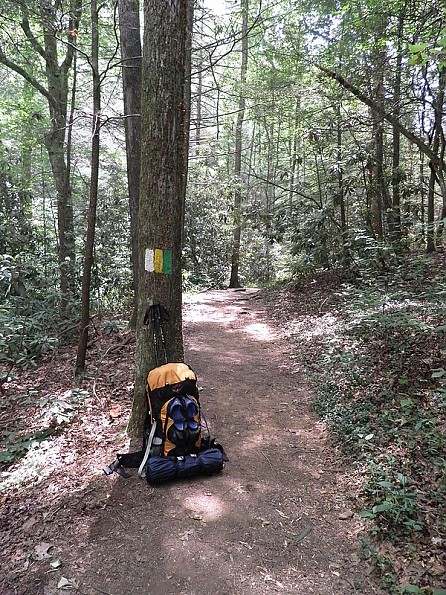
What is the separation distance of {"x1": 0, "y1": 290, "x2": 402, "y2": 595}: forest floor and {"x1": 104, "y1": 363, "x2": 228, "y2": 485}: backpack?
0.43ft

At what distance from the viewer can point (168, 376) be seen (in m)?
4.02

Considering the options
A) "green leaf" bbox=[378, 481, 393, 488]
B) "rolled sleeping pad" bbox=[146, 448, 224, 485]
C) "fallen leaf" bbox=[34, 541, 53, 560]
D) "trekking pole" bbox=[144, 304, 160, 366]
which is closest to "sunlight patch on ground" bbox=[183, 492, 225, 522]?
"rolled sleeping pad" bbox=[146, 448, 224, 485]

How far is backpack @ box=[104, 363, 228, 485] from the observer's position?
3.81 metres

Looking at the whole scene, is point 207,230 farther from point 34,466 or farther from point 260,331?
point 34,466

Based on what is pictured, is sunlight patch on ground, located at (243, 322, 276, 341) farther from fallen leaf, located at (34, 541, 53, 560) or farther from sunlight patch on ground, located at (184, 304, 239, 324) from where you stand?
fallen leaf, located at (34, 541, 53, 560)

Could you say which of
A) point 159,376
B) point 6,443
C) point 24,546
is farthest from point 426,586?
point 6,443

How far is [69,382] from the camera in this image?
683cm

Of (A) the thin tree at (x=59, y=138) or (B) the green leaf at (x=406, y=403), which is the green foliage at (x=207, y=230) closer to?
(A) the thin tree at (x=59, y=138)

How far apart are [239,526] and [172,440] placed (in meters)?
0.93

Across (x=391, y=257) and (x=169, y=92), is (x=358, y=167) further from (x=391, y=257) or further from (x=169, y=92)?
(x=169, y=92)

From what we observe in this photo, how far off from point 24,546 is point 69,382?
3719mm

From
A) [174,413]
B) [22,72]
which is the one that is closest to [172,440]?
[174,413]

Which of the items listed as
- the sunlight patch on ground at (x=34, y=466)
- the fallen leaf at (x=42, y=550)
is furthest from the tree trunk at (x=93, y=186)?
the fallen leaf at (x=42, y=550)

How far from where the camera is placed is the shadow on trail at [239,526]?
2.84 m
